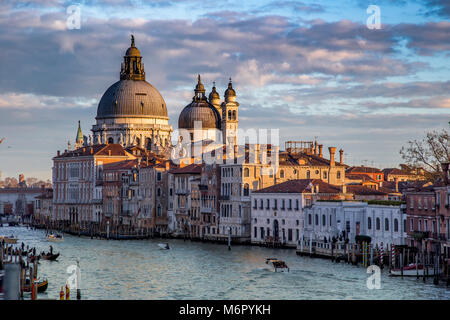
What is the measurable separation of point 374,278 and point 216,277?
6272 mm

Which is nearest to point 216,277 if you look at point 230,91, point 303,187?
point 303,187

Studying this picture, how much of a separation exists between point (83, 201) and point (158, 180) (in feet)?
62.4

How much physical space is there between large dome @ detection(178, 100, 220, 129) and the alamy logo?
54.7 m

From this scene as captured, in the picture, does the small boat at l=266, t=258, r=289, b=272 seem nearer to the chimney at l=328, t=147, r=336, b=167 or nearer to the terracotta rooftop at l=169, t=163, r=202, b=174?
the chimney at l=328, t=147, r=336, b=167

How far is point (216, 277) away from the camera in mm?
34281

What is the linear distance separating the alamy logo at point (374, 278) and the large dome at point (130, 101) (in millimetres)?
63260

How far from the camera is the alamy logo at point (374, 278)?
29.4m

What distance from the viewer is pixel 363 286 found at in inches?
1170

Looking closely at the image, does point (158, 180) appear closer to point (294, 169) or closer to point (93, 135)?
point (294, 169)

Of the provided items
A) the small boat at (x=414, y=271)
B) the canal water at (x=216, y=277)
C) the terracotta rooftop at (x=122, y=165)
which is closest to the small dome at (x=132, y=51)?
the terracotta rooftop at (x=122, y=165)

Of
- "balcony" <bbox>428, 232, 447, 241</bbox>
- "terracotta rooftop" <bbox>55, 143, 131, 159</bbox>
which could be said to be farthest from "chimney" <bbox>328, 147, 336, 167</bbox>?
"terracotta rooftop" <bbox>55, 143, 131, 159</bbox>

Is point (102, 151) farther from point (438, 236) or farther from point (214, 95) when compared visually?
point (438, 236)

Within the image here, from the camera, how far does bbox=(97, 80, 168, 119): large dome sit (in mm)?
95812
